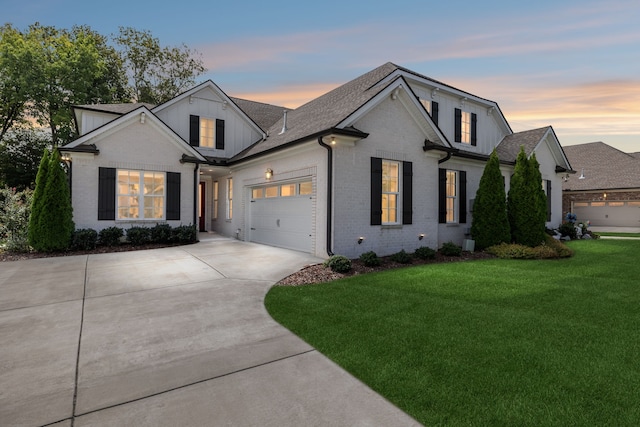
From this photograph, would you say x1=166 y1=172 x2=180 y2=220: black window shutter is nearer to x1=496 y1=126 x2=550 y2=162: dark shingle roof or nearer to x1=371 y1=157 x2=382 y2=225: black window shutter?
x1=371 y1=157 x2=382 y2=225: black window shutter

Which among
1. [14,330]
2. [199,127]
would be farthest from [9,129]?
[14,330]

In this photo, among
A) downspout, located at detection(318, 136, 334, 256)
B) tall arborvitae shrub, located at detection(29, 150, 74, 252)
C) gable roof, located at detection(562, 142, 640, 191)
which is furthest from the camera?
gable roof, located at detection(562, 142, 640, 191)

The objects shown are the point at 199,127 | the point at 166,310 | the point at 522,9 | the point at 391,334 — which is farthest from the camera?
the point at 199,127

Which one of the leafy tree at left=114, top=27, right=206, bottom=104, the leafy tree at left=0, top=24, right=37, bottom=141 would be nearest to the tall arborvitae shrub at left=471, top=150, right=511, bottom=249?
the leafy tree at left=114, top=27, right=206, bottom=104

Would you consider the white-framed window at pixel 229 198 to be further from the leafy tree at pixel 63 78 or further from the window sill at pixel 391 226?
the leafy tree at pixel 63 78

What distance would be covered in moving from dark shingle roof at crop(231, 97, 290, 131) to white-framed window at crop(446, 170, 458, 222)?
30.8ft

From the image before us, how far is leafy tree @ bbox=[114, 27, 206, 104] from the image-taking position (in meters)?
25.1

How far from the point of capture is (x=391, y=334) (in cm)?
382

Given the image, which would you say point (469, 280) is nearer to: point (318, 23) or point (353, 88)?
point (353, 88)

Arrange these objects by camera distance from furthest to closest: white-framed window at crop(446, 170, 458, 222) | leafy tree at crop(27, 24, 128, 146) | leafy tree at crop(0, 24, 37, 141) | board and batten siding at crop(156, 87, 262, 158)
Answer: leafy tree at crop(27, 24, 128, 146) < leafy tree at crop(0, 24, 37, 141) < board and batten siding at crop(156, 87, 262, 158) < white-framed window at crop(446, 170, 458, 222)

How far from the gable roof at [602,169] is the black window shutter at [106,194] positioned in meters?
27.8

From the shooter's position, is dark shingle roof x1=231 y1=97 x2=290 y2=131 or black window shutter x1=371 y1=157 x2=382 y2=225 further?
dark shingle roof x1=231 y1=97 x2=290 y2=131

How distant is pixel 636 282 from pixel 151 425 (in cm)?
907

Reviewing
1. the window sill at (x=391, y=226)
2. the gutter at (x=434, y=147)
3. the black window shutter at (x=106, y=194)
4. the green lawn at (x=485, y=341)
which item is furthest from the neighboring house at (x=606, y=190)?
the black window shutter at (x=106, y=194)
